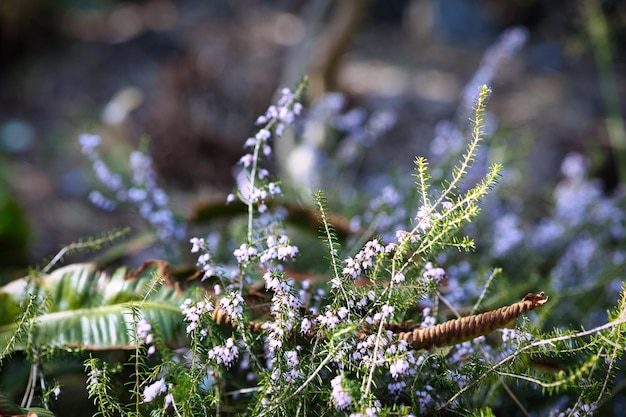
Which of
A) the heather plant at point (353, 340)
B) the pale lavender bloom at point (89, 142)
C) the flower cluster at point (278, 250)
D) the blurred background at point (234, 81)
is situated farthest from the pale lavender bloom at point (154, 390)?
the blurred background at point (234, 81)

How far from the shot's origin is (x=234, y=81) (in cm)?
513

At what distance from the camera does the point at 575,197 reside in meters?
2.33

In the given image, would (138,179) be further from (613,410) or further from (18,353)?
(613,410)

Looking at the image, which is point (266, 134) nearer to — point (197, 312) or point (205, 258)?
point (205, 258)

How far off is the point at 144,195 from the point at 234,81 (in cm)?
353

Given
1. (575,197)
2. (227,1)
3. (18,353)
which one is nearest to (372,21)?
(227,1)

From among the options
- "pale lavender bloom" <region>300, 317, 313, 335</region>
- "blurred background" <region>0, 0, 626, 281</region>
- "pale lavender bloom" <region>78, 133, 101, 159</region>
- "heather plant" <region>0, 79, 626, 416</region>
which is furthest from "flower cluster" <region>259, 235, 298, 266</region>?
"blurred background" <region>0, 0, 626, 281</region>

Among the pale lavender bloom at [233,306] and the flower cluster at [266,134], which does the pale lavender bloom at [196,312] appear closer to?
the pale lavender bloom at [233,306]

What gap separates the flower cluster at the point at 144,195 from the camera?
1739mm

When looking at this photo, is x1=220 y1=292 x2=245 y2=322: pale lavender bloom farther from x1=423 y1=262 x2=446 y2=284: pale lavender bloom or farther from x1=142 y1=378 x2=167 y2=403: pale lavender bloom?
x1=423 y1=262 x2=446 y2=284: pale lavender bloom

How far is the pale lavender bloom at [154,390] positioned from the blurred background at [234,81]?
119 cm

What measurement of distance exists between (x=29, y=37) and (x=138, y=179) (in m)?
4.17

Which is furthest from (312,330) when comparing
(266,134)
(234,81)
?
(234,81)

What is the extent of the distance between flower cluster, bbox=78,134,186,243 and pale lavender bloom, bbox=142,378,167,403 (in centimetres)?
81
